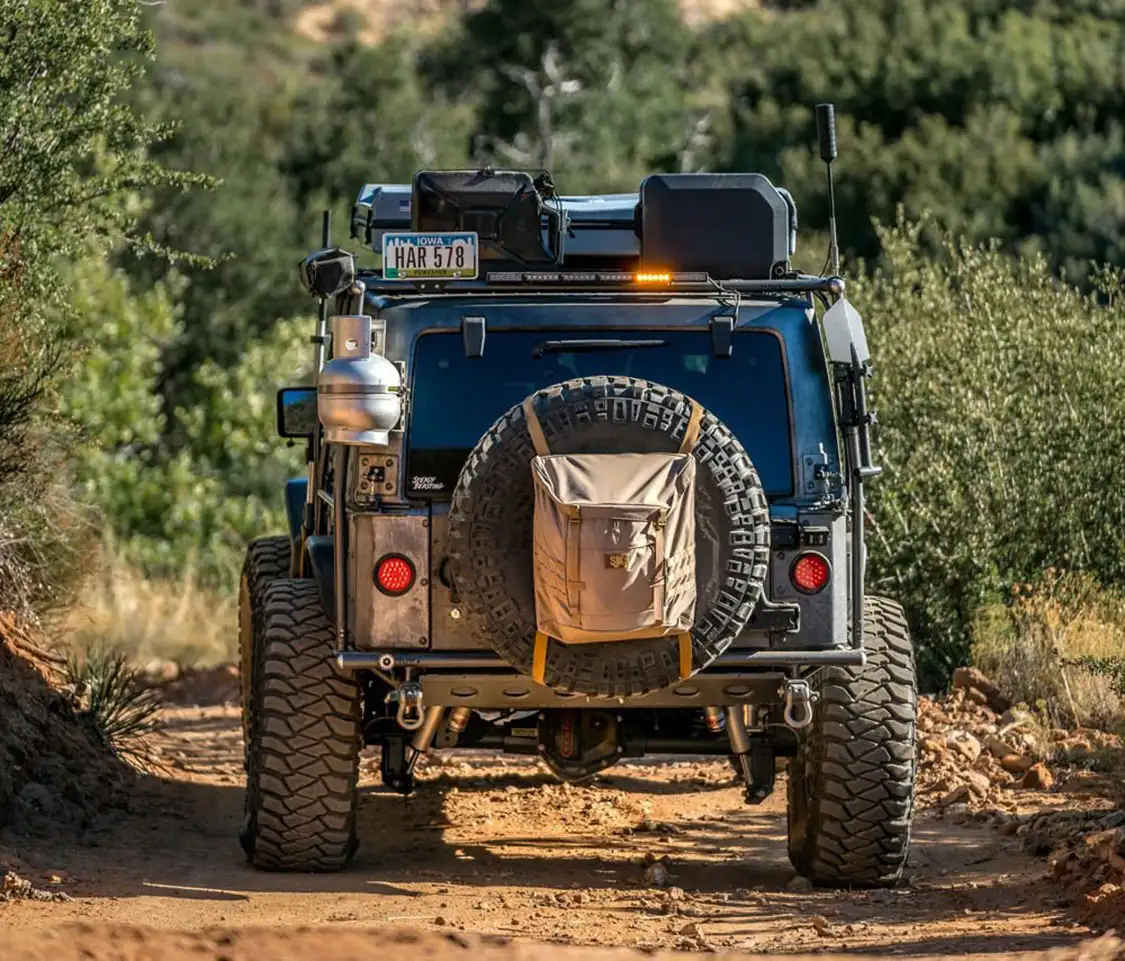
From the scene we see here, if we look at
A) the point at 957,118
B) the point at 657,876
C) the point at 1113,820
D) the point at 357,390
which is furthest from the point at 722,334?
the point at 957,118

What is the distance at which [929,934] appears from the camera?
666 centimetres

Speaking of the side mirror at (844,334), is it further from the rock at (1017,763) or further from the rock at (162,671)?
the rock at (162,671)

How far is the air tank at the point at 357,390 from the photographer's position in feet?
23.1

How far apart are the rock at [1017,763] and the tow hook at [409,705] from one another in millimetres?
3889

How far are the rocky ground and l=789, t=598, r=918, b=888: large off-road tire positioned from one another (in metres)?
0.15

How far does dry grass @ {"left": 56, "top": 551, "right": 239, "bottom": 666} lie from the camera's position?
15.3 meters

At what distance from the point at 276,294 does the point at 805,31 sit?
42.2ft

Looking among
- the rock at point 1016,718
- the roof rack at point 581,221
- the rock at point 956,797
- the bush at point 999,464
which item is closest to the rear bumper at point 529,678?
the roof rack at point 581,221

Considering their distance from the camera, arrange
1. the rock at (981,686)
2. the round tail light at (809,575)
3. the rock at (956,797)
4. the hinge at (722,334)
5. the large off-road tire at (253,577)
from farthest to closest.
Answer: the rock at (981,686) < the rock at (956,797) < the large off-road tire at (253,577) < the hinge at (722,334) < the round tail light at (809,575)

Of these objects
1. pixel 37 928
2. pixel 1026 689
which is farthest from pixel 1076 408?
pixel 37 928

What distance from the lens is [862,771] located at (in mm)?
7477

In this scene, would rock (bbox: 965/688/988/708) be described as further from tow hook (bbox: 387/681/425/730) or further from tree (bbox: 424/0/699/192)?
tree (bbox: 424/0/699/192)

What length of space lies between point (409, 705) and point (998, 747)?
4296 mm

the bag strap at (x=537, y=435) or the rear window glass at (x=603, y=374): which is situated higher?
the rear window glass at (x=603, y=374)
